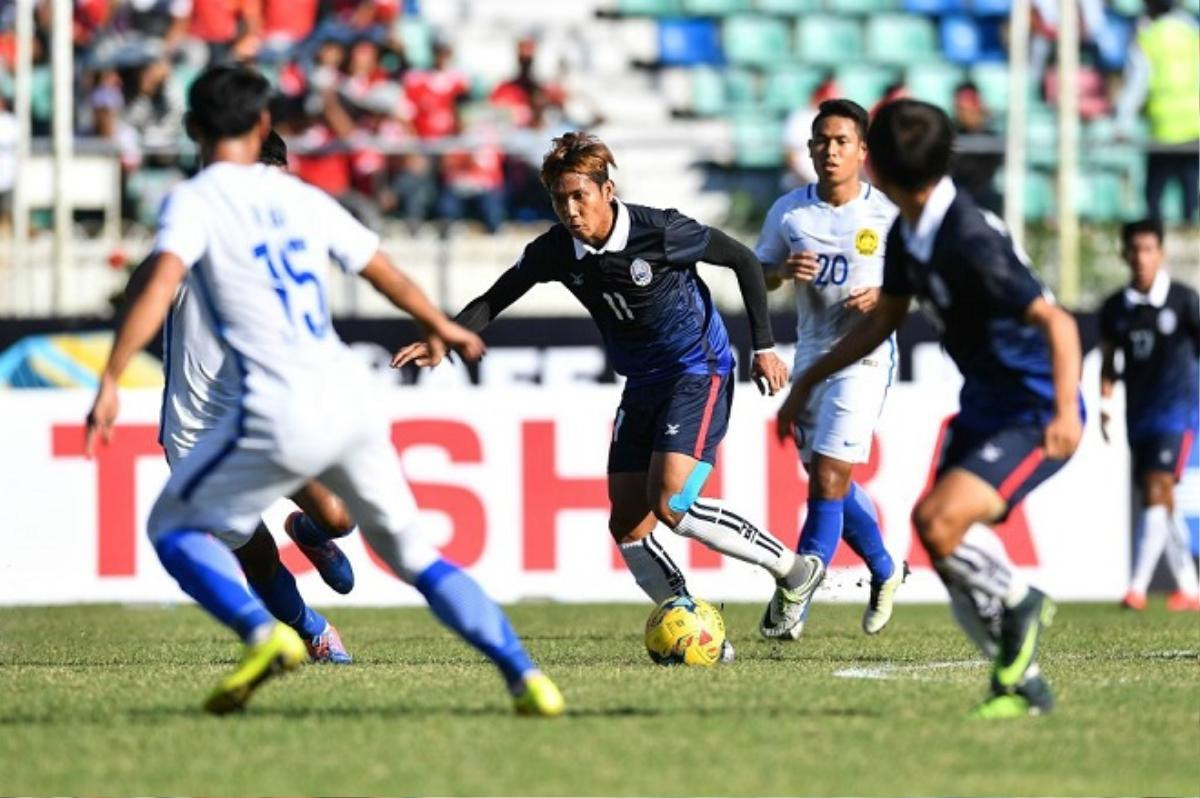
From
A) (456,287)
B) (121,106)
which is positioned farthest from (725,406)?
(121,106)

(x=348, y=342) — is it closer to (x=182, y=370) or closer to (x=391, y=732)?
(x=182, y=370)

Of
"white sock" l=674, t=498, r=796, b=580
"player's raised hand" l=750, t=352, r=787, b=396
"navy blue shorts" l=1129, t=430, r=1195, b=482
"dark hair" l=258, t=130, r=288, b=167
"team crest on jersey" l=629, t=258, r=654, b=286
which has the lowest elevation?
"navy blue shorts" l=1129, t=430, r=1195, b=482

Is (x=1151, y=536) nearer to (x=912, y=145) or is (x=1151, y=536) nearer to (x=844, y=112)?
(x=844, y=112)

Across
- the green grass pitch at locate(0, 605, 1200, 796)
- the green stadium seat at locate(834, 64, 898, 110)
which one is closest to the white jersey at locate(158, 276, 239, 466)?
the green grass pitch at locate(0, 605, 1200, 796)

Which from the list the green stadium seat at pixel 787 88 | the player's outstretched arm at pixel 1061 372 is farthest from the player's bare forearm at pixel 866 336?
the green stadium seat at pixel 787 88

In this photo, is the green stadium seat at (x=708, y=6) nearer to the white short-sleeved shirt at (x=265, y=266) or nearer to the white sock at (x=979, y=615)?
the white sock at (x=979, y=615)

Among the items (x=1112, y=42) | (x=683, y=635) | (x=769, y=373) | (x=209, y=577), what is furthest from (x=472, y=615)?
(x=1112, y=42)

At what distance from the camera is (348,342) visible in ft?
54.6

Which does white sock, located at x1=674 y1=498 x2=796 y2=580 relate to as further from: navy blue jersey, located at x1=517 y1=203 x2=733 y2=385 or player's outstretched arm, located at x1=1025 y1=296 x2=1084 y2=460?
player's outstretched arm, located at x1=1025 y1=296 x2=1084 y2=460

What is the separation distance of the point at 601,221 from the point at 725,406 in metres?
1.09

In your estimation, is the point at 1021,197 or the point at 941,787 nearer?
the point at 941,787

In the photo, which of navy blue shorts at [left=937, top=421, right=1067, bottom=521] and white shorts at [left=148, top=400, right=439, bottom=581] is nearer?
white shorts at [left=148, top=400, right=439, bottom=581]

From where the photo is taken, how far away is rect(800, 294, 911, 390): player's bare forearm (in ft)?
25.1

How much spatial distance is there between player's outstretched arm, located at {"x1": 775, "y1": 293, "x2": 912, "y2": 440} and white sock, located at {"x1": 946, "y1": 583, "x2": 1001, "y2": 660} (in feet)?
2.73
